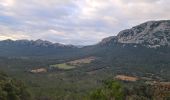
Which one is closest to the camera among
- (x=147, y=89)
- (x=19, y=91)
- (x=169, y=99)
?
(x=19, y=91)

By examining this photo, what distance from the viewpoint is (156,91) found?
16900cm

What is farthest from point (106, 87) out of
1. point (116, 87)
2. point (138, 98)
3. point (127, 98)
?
point (138, 98)

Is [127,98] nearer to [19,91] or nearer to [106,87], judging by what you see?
[106,87]

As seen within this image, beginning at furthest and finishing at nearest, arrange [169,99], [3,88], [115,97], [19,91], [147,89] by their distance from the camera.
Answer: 1. [147,89]
2. [169,99]
3. [19,91]
4. [3,88]
5. [115,97]

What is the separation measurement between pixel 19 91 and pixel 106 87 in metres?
38.2

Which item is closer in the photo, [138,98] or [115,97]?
[115,97]

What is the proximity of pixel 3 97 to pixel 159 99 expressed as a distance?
208 feet

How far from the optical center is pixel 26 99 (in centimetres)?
15488

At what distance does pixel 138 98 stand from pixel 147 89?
1547 centimetres

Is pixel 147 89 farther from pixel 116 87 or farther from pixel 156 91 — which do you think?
pixel 116 87

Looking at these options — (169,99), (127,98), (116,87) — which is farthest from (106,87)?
(169,99)

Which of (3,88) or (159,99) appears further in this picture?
(159,99)

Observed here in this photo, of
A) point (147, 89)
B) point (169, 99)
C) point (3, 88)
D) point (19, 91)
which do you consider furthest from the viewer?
point (147, 89)

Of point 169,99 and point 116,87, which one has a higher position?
point 116,87
